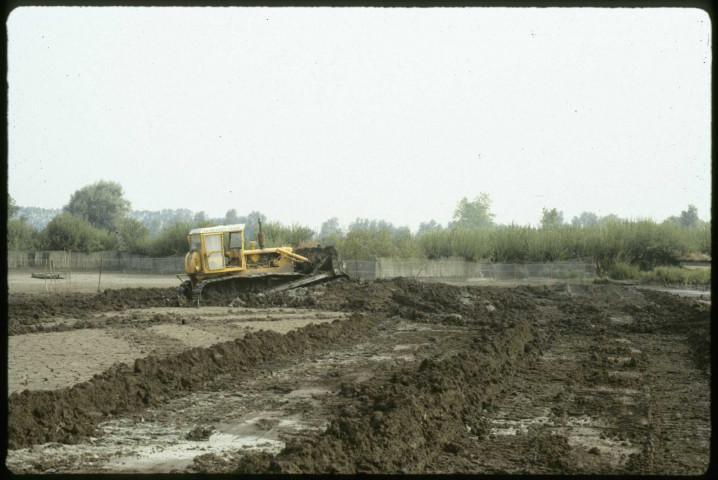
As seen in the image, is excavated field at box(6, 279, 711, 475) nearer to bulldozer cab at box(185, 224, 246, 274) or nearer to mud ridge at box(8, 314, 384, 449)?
mud ridge at box(8, 314, 384, 449)

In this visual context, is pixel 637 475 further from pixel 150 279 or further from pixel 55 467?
pixel 150 279

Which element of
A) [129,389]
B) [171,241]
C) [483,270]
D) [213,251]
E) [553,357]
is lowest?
[553,357]

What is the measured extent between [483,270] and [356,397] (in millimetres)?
33793

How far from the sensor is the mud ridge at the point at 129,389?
7.24 meters

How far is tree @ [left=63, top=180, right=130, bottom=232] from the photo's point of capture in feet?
267

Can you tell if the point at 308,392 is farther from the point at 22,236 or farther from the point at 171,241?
the point at 22,236

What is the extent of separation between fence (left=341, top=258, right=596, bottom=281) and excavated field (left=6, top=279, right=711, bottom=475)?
2074 cm

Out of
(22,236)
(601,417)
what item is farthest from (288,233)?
(601,417)

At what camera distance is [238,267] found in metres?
23.5

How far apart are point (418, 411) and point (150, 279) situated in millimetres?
37556

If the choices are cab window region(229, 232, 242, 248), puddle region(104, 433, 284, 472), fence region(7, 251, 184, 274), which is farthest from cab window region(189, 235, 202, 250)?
fence region(7, 251, 184, 274)

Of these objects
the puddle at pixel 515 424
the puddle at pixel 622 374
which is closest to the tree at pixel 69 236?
the puddle at pixel 622 374

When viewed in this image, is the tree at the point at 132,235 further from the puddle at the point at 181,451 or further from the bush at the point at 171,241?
the puddle at the point at 181,451

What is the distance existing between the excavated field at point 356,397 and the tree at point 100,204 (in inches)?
2603
